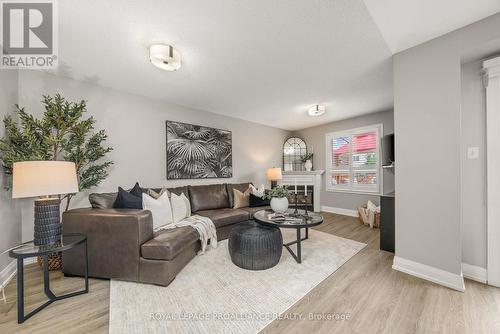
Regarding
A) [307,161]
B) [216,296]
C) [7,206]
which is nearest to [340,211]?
[307,161]

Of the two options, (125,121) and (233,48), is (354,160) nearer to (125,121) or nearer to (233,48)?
(233,48)

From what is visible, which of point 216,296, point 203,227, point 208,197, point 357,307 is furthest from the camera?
point 208,197

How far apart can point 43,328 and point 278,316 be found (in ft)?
5.70

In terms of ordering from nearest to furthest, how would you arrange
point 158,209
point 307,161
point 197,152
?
point 158,209
point 197,152
point 307,161

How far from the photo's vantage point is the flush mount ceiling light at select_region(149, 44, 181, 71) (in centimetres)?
192

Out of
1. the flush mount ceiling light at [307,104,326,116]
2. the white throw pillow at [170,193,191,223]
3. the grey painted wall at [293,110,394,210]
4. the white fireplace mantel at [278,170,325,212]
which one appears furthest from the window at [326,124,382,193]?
the white throw pillow at [170,193,191,223]

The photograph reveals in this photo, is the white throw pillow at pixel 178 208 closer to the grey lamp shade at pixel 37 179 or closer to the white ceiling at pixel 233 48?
the grey lamp shade at pixel 37 179

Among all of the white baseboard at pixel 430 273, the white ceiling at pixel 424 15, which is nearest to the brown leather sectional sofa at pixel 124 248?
the white baseboard at pixel 430 273

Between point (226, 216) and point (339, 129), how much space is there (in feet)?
12.4

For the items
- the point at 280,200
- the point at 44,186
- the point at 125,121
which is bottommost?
the point at 280,200

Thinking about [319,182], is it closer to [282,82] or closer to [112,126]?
[282,82]

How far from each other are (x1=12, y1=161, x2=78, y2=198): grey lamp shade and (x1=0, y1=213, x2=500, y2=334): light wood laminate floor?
3.23 feet

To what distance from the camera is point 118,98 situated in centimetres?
303

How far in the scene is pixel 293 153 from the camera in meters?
5.90
